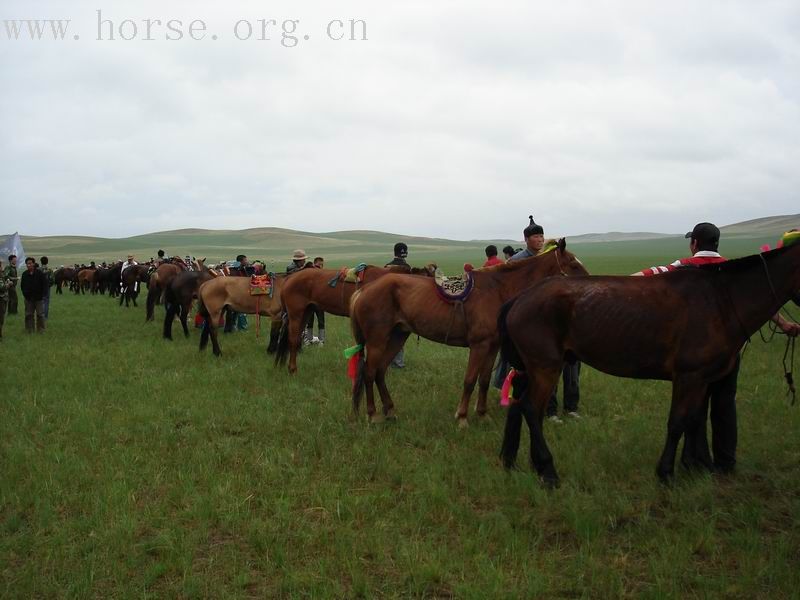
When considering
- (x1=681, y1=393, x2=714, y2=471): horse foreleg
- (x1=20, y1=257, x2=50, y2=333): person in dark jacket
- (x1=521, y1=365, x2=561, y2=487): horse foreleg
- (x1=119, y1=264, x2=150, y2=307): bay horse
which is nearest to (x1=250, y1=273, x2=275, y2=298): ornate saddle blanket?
(x1=20, y1=257, x2=50, y2=333): person in dark jacket

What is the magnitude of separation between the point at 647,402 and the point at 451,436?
10.0ft

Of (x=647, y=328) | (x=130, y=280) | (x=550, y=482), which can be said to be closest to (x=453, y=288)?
(x=647, y=328)

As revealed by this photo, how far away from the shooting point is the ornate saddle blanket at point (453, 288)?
720 cm

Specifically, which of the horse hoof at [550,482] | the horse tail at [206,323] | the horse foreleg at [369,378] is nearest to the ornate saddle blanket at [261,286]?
the horse tail at [206,323]

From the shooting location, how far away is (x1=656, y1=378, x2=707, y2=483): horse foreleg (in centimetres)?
481

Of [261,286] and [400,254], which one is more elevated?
[400,254]

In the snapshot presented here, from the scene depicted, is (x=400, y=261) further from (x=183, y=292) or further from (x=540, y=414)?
(x=183, y=292)

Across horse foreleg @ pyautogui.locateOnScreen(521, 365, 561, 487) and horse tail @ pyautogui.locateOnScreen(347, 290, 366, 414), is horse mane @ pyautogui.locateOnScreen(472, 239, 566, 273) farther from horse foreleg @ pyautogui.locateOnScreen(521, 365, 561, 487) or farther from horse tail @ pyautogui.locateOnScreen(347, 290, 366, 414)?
horse foreleg @ pyautogui.locateOnScreen(521, 365, 561, 487)

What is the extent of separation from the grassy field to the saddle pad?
410cm

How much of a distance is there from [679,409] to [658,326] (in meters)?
0.72

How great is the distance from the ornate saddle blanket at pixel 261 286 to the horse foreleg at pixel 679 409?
356 inches

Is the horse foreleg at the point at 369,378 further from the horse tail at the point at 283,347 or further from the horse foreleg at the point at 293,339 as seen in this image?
the horse tail at the point at 283,347

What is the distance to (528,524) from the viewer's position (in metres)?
4.45

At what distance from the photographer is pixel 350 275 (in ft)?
33.6
